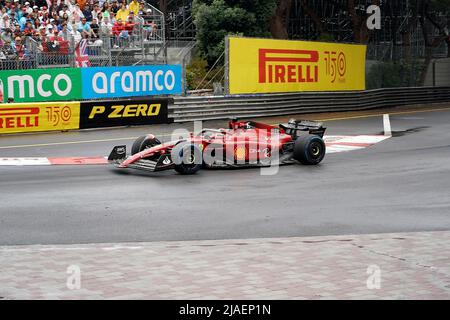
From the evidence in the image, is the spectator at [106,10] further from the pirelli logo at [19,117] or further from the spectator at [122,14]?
the pirelli logo at [19,117]

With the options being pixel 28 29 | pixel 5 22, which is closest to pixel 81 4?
pixel 28 29

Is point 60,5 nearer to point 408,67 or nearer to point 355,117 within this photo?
point 355,117

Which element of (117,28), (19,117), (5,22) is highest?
(5,22)

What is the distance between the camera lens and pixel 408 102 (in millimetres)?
34469

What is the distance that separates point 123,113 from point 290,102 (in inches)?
273

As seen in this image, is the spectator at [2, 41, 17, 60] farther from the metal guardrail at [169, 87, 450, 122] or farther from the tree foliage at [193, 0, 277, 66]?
the tree foliage at [193, 0, 277, 66]

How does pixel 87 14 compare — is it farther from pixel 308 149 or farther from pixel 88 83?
pixel 308 149

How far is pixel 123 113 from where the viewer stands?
80.2 feet

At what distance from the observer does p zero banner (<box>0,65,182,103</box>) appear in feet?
75.2

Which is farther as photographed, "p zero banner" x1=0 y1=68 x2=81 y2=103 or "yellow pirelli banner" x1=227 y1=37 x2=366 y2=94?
"yellow pirelli banner" x1=227 y1=37 x2=366 y2=94

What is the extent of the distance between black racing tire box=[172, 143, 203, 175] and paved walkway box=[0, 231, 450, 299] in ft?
17.6

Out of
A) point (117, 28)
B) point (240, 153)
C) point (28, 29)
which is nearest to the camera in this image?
point (240, 153)

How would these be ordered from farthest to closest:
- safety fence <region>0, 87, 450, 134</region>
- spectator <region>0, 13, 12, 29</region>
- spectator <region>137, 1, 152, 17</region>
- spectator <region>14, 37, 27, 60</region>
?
spectator <region>137, 1, 152, 17</region>, spectator <region>0, 13, 12, 29</region>, spectator <region>14, 37, 27, 60</region>, safety fence <region>0, 87, 450, 134</region>

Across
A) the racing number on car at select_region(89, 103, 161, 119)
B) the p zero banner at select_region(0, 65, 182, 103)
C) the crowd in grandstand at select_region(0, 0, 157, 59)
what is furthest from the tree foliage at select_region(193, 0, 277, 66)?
the racing number on car at select_region(89, 103, 161, 119)
